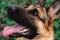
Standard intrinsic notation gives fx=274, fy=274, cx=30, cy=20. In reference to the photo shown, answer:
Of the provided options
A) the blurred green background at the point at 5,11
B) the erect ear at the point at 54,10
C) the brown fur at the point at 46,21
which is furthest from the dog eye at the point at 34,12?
the blurred green background at the point at 5,11

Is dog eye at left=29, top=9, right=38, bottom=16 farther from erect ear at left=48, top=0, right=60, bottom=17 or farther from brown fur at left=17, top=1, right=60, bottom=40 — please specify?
erect ear at left=48, top=0, right=60, bottom=17

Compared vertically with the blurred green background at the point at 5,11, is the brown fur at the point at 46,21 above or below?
below

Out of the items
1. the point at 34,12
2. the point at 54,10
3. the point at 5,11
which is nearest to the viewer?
the point at 34,12

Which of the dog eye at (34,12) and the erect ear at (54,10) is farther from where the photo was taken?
the erect ear at (54,10)

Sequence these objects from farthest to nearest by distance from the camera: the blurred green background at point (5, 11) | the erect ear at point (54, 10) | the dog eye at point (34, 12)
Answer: the blurred green background at point (5, 11) → the erect ear at point (54, 10) → the dog eye at point (34, 12)

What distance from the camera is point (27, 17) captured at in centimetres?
447

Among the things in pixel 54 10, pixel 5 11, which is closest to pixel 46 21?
pixel 54 10

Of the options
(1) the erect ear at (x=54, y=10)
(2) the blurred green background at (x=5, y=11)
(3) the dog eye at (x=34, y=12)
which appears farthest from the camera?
(2) the blurred green background at (x=5, y=11)

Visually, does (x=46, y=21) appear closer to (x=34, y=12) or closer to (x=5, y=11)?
(x=34, y=12)

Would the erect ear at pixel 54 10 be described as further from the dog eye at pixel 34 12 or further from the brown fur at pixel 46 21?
the dog eye at pixel 34 12

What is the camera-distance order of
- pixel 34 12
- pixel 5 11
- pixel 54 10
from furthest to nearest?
pixel 5 11 → pixel 54 10 → pixel 34 12

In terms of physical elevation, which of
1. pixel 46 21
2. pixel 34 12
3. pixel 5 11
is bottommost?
pixel 46 21

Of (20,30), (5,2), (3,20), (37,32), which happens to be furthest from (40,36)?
(5,2)

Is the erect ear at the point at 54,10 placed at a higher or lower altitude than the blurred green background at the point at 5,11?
lower
